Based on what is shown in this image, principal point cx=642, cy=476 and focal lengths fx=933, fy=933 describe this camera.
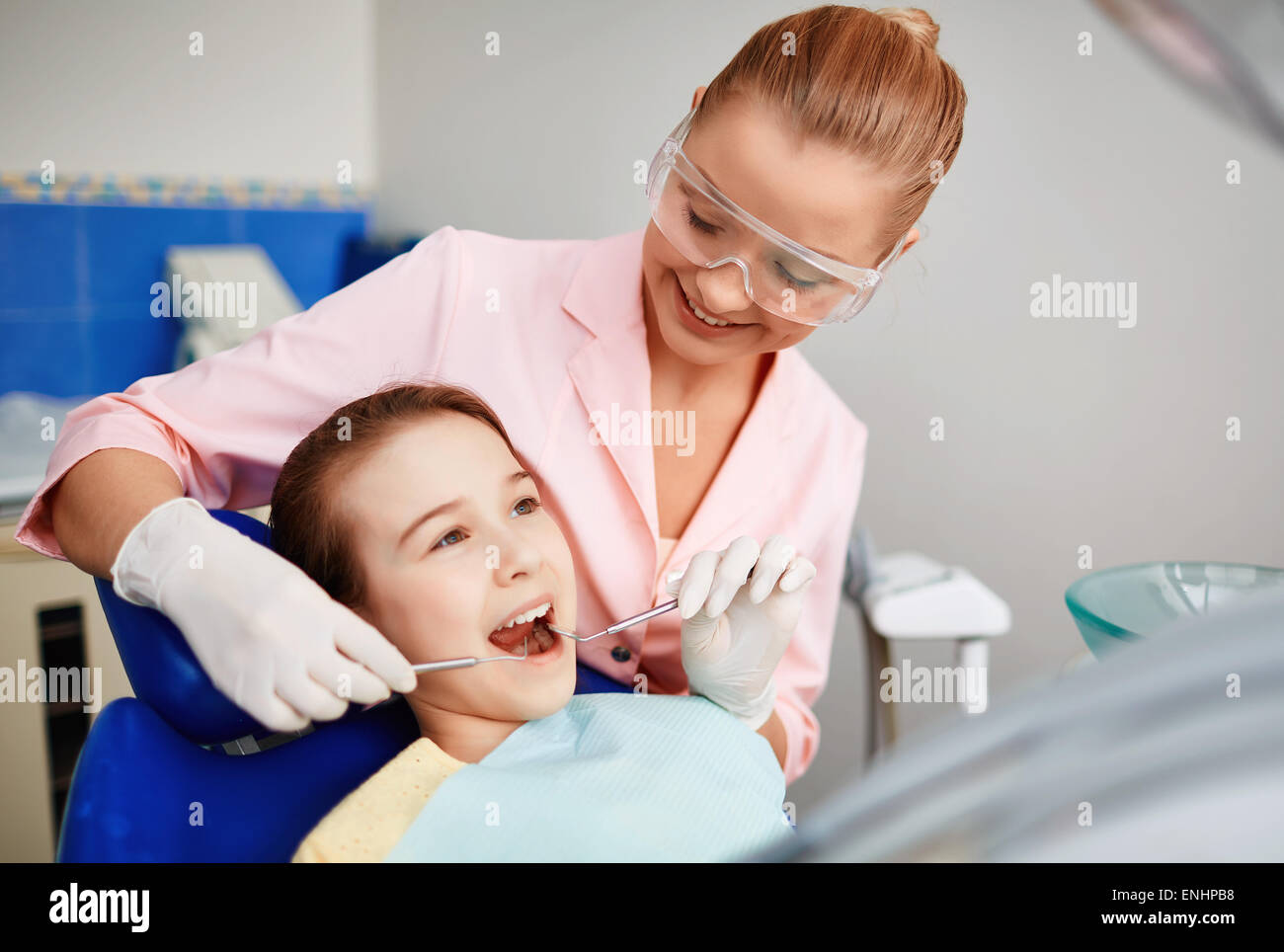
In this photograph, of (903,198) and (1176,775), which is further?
(903,198)

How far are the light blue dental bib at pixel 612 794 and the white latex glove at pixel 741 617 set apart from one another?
0.03m

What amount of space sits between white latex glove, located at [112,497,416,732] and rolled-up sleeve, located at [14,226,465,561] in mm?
120

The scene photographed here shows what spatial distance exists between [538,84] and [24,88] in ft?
1.74

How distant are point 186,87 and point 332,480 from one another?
481 mm

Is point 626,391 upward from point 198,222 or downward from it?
downward

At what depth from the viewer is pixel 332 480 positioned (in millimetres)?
764

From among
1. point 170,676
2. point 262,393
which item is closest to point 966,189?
point 262,393

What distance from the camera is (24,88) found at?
3.18ft

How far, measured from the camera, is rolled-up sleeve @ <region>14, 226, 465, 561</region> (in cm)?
80

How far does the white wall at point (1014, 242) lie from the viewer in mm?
884
